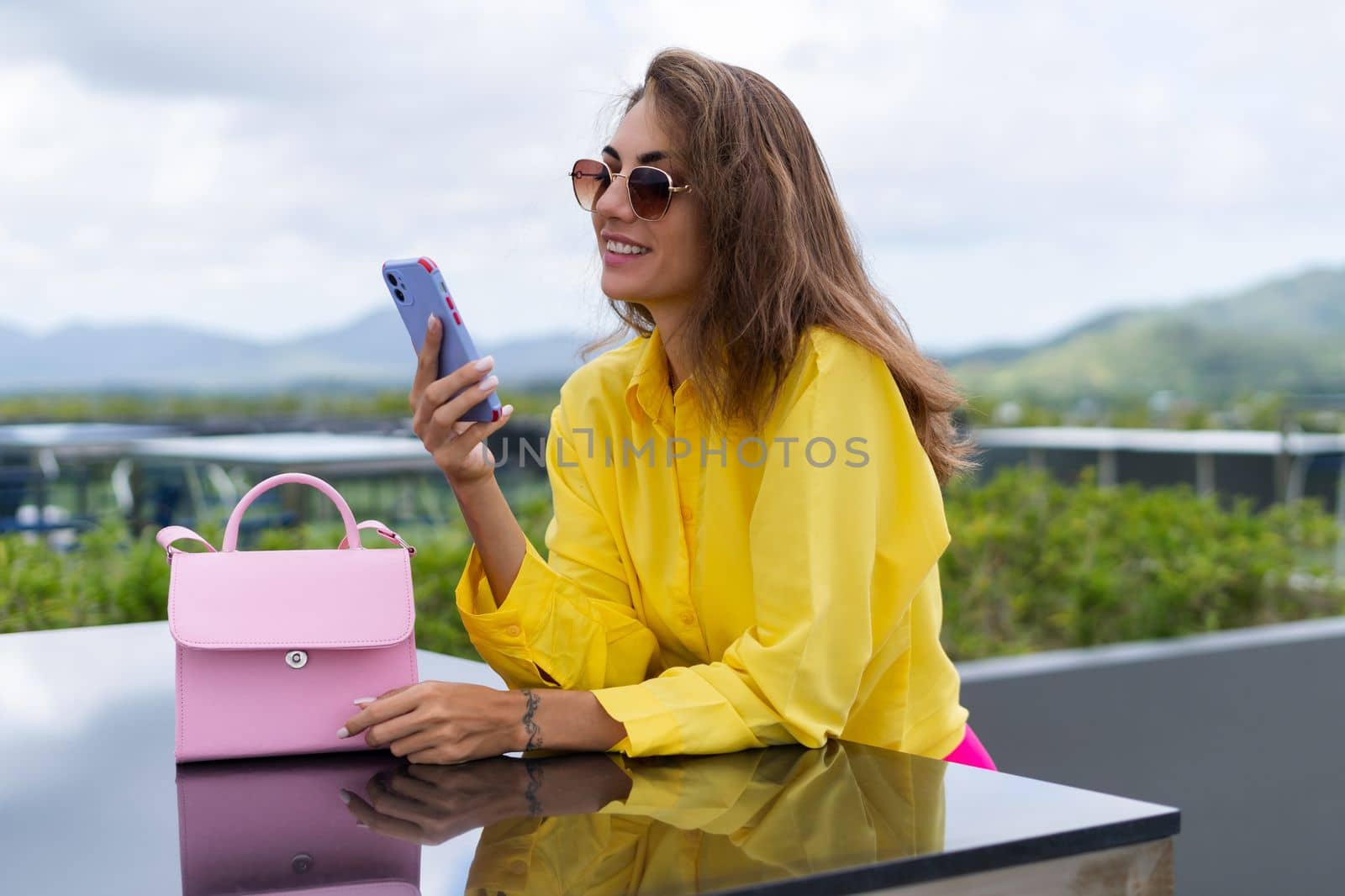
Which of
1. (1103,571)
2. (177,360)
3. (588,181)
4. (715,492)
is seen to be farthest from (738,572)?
(177,360)

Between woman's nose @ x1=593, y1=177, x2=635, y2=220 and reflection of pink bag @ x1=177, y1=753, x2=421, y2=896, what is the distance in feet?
2.44

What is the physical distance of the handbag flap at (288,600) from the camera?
4.46 ft

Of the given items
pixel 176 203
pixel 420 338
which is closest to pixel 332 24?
pixel 176 203

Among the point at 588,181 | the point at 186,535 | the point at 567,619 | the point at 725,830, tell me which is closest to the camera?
the point at 725,830

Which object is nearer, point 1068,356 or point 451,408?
point 451,408

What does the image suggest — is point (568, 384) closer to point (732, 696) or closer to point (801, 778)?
point (732, 696)

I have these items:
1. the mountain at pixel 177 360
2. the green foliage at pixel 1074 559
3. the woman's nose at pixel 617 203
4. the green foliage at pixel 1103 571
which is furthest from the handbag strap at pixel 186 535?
the mountain at pixel 177 360

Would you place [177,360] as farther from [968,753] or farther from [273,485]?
[968,753]

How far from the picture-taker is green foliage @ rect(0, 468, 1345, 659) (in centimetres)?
385

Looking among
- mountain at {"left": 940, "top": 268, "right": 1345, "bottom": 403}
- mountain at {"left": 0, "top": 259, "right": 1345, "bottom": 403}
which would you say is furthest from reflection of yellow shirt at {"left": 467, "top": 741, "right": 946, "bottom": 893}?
mountain at {"left": 940, "top": 268, "right": 1345, "bottom": 403}

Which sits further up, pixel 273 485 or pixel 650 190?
pixel 650 190

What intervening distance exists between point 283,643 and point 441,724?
190mm

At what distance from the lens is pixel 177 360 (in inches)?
292

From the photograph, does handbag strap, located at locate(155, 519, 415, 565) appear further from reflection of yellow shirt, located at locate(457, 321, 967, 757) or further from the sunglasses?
the sunglasses
